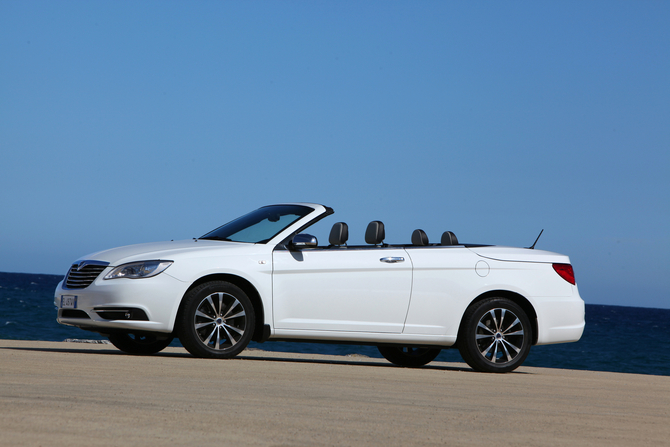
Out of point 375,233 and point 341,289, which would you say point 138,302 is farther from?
point 375,233

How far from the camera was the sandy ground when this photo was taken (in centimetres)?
432

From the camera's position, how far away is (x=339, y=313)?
29.2ft

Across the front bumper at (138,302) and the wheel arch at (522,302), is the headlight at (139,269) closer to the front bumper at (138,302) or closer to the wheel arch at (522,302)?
the front bumper at (138,302)

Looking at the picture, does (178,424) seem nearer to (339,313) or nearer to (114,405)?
(114,405)

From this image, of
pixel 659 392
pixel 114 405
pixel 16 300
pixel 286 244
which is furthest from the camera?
pixel 16 300

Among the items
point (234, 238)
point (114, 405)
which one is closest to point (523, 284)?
point (234, 238)

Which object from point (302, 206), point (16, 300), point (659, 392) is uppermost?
point (302, 206)

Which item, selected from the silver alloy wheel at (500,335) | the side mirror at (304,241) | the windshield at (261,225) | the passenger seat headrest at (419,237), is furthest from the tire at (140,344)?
the silver alloy wheel at (500,335)

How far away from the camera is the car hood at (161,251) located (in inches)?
341

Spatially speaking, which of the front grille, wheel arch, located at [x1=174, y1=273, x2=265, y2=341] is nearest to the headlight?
the front grille

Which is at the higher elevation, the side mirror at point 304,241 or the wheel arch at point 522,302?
the side mirror at point 304,241

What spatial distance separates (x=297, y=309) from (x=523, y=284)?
8.54 ft

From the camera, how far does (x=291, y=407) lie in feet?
17.6

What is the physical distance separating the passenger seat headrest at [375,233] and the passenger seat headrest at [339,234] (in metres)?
0.24
